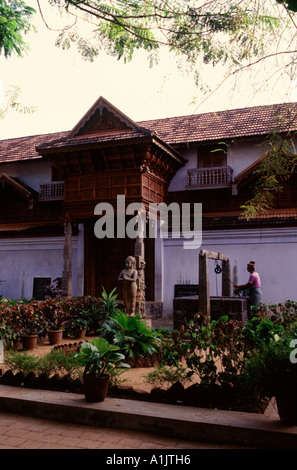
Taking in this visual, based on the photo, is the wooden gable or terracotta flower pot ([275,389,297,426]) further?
the wooden gable

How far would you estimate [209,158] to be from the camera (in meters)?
15.9

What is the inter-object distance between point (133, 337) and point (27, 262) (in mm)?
12054

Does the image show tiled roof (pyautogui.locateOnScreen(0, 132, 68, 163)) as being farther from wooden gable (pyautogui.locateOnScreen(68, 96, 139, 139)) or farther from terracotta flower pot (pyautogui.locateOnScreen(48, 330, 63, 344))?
terracotta flower pot (pyautogui.locateOnScreen(48, 330, 63, 344))

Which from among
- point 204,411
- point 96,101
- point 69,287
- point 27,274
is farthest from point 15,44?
point 204,411

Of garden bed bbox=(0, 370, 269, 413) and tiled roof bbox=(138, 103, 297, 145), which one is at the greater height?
tiled roof bbox=(138, 103, 297, 145)

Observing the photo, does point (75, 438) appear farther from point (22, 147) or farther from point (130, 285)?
point (22, 147)

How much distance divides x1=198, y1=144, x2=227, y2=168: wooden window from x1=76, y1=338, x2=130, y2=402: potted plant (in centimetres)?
1214

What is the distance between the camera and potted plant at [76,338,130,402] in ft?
14.5

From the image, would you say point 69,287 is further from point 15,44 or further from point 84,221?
point 15,44

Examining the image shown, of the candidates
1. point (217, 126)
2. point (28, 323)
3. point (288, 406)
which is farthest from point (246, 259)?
point (288, 406)

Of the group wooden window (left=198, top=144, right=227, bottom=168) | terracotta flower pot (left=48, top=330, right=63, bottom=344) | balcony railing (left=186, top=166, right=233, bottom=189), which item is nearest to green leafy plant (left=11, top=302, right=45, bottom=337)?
terracotta flower pot (left=48, top=330, right=63, bottom=344)

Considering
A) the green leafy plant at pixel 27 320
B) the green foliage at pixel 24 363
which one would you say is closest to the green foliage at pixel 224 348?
the green foliage at pixel 24 363

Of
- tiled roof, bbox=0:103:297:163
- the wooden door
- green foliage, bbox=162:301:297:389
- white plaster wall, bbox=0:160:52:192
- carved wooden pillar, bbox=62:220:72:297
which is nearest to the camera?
green foliage, bbox=162:301:297:389

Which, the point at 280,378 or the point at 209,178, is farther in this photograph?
the point at 209,178
